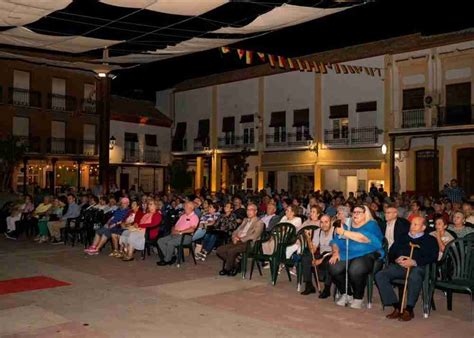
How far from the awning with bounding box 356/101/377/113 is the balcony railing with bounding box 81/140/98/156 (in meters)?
17.1

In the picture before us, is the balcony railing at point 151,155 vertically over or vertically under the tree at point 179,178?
over

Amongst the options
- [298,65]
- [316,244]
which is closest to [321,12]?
[316,244]

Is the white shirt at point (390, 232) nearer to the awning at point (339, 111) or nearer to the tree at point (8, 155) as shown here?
the awning at point (339, 111)

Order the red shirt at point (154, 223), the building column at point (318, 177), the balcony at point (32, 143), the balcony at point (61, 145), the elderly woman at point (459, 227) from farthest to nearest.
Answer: the balcony at point (61, 145)
the balcony at point (32, 143)
the building column at point (318, 177)
the red shirt at point (154, 223)
the elderly woman at point (459, 227)

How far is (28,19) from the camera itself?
367 inches

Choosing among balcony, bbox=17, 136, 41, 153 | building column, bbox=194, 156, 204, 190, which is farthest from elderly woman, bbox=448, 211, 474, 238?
building column, bbox=194, 156, 204, 190

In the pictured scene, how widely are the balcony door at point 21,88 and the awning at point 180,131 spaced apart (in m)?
9.65

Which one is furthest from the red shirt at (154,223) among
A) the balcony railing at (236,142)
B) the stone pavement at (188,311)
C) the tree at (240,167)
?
the balcony railing at (236,142)

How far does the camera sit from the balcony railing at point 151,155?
3669 cm

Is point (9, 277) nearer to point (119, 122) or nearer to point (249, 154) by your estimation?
point (249, 154)

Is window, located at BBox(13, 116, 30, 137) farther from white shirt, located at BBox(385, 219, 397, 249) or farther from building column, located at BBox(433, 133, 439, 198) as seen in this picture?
white shirt, located at BBox(385, 219, 397, 249)

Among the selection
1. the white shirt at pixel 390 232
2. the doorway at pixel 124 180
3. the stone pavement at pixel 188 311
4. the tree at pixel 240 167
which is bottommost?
the stone pavement at pixel 188 311

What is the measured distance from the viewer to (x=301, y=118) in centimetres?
2884

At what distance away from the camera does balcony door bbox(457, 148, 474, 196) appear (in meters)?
22.3
